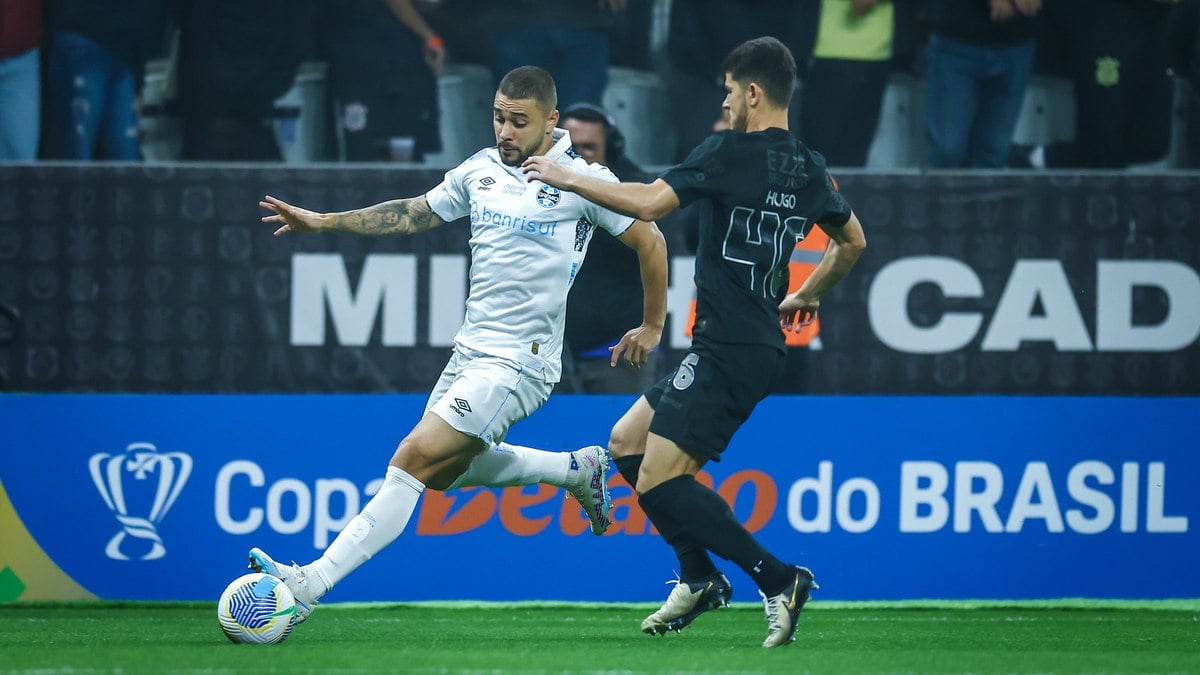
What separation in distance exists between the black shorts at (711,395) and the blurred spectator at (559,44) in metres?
3.43

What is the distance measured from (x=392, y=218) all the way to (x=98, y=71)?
10.5ft

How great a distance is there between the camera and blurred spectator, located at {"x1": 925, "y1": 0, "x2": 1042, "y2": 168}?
9109 millimetres

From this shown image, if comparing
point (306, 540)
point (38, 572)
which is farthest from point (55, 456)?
point (306, 540)

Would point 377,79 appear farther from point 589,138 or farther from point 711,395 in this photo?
point 711,395

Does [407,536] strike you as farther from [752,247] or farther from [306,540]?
[752,247]

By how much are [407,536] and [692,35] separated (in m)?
3.09

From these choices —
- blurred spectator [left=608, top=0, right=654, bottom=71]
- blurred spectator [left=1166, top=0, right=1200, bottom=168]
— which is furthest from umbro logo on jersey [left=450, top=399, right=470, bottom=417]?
blurred spectator [left=1166, top=0, right=1200, bottom=168]

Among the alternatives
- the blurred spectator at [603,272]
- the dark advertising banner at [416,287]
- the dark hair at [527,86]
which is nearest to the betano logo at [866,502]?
the dark advertising banner at [416,287]

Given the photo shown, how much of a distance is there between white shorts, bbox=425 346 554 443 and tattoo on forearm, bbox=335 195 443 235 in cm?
48

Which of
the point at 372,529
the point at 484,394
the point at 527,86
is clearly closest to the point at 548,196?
the point at 527,86

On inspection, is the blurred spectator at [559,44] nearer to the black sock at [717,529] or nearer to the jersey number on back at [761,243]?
the jersey number on back at [761,243]

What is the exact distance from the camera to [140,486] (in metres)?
7.79

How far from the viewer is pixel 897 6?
9352mm

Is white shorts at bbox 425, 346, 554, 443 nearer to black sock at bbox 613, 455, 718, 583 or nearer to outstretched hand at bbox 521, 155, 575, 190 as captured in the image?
black sock at bbox 613, 455, 718, 583
